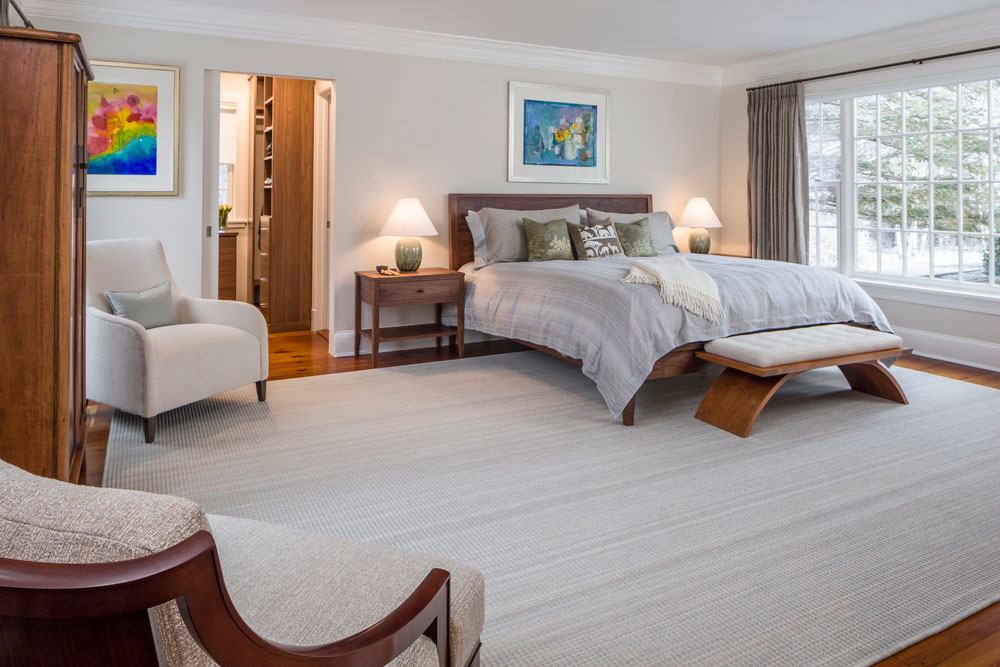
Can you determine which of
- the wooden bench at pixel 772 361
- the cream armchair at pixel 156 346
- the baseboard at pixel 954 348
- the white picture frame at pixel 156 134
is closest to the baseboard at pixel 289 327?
the white picture frame at pixel 156 134

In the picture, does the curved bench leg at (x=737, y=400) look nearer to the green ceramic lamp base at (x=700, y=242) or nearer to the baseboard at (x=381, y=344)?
the baseboard at (x=381, y=344)

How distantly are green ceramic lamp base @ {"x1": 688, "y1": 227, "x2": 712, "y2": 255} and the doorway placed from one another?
3.22 m

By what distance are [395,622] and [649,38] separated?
5.40m

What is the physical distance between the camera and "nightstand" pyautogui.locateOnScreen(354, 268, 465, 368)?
4984mm

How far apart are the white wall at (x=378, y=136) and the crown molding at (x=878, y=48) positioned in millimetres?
653

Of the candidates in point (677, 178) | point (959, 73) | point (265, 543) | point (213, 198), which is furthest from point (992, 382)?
point (213, 198)

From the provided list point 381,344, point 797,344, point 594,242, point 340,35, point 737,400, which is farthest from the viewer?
point 381,344

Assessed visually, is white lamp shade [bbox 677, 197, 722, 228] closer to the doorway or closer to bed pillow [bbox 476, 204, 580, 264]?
bed pillow [bbox 476, 204, 580, 264]

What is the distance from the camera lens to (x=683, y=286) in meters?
3.88

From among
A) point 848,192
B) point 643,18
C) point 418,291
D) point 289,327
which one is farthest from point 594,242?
point 289,327

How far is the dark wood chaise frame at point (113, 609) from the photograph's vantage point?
59cm

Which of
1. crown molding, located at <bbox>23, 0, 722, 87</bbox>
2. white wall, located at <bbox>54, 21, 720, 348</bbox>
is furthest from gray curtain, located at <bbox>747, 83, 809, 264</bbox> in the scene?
crown molding, located at <bbox>23, 0, 722, 87</bbox>

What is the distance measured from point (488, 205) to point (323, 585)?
472 cm

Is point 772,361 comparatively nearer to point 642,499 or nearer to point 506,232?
point 642,499
